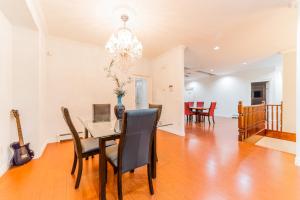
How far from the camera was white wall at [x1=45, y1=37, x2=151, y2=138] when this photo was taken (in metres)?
3.48

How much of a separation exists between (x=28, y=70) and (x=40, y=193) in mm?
2045

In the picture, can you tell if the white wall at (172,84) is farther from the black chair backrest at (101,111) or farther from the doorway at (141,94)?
the black chair backrest at (101,111)

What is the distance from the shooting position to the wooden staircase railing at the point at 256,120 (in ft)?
12.2

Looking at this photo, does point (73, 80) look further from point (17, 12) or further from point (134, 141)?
point (134, 141)

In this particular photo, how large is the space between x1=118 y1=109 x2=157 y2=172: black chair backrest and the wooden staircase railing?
3.26m

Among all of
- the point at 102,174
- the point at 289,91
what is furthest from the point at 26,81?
the point at 289,91

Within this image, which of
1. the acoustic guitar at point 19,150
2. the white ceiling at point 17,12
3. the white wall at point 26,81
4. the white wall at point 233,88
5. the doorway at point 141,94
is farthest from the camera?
the white wall at point 233,88

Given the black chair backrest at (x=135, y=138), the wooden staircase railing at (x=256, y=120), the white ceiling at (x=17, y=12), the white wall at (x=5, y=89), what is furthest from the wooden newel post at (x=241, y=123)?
the white wall at (x=5, y=89)

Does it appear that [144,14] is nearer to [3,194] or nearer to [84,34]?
[84,34]

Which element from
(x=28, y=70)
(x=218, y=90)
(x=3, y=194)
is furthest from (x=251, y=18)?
(x=218, y=90)

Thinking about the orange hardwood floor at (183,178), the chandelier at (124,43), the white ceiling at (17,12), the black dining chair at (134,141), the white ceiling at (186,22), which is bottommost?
the orange hardwood floor at (183,178)

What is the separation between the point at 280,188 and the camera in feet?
5.60

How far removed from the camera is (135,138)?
1.43 metres

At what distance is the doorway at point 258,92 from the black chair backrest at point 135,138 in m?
8.06
